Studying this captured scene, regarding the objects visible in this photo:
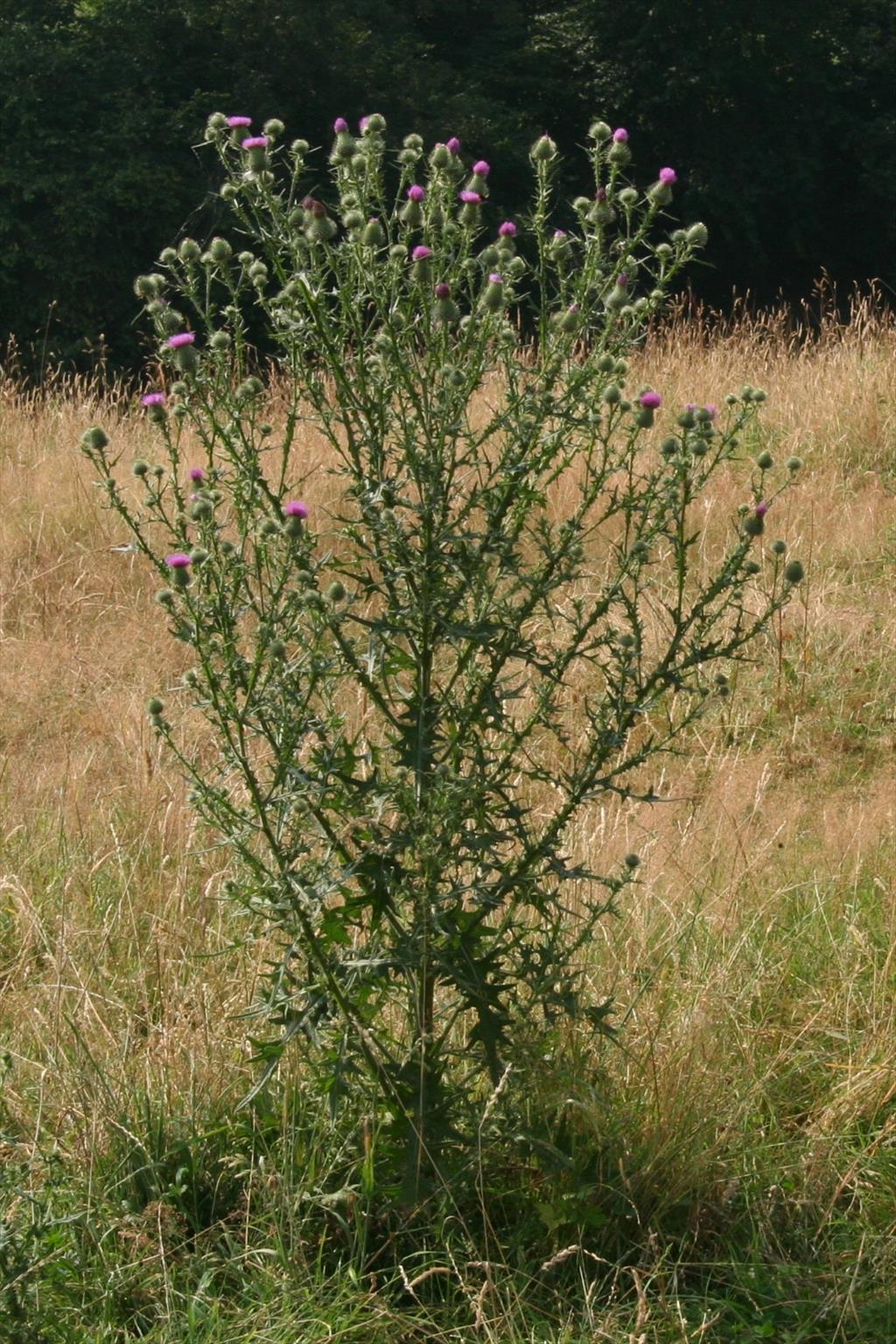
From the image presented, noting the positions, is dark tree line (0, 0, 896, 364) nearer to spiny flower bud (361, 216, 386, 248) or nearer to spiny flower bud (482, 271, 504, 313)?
spiny flower bud (361, 216, 386, 248)

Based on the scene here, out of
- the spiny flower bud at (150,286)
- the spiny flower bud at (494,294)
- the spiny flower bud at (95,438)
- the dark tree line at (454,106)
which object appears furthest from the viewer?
the dark tree line at (454,106)

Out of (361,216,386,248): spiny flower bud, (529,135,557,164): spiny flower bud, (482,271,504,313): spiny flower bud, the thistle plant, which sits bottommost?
the thistle plant

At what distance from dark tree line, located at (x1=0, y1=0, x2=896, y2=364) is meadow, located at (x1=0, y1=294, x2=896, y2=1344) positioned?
12.0 metres

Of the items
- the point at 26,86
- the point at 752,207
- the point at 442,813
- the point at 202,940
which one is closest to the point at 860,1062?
the point at 442,813

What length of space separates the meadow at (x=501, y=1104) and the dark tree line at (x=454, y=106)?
12.0 m

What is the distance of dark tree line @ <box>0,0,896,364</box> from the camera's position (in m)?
17.7

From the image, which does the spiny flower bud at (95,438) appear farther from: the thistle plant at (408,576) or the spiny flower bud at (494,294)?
the spiny flower bud at (494,294)

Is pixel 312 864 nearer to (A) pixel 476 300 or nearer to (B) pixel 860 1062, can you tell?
(A) pixel 476 300

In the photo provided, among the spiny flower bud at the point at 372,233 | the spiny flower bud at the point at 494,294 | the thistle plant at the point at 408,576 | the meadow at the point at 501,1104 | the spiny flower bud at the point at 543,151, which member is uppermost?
the spiny flower bud at the point at 543,151

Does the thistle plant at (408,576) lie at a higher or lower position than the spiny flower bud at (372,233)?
lower

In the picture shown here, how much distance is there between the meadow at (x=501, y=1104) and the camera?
7.76 feet

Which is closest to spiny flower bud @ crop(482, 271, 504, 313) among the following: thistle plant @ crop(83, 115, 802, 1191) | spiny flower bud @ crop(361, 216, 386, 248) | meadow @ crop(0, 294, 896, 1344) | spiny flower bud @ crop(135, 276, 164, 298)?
thistle plant @ crop(83, 115, 802, 1191)

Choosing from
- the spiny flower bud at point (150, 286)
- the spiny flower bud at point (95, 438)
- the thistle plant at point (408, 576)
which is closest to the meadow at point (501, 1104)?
the thistle plant at point (408, 576)

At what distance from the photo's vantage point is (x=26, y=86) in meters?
17.8
